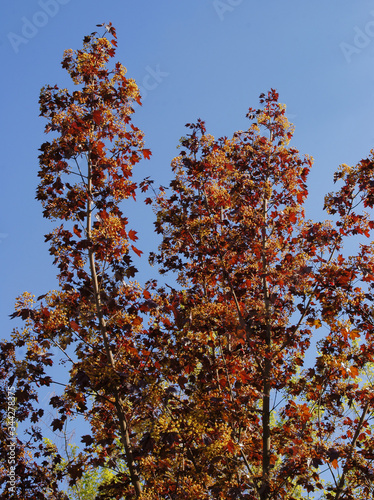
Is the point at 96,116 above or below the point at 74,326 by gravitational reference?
above

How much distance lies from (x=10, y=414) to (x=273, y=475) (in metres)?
4.45

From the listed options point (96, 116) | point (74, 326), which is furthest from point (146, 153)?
point (74, 326)

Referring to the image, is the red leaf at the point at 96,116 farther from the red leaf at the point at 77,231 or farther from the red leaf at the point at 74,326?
the red leaf at the point at 74,326

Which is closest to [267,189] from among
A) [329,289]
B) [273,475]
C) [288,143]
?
[288,143]

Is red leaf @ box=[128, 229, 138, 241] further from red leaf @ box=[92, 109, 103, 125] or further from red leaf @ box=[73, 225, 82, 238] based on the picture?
red leaf @ box=[92, 109, 103, 125]

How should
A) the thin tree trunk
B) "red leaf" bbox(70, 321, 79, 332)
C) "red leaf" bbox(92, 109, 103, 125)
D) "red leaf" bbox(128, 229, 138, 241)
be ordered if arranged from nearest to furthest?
the thin tree trunk
"red leaf" bbox(70, 321, 79, 332)
"red leaf" bbox(128, 229, 138, 241)
"red leaf" bbox(92, 109, 103, 125)

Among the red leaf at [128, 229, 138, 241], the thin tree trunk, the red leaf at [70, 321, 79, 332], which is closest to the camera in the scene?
the thin tree trunk

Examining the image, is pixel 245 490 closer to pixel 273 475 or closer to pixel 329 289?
pixel 273 475

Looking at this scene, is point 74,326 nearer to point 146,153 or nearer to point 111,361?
point 111,361

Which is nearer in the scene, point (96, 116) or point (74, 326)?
point (74, 326)

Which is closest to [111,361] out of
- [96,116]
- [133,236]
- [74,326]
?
[74,326]

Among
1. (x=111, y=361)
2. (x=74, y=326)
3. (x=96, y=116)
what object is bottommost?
(x=111, y=361)

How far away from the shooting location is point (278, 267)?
25.6 ft

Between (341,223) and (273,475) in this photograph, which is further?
(341,223)
